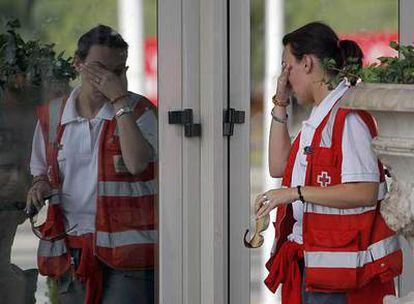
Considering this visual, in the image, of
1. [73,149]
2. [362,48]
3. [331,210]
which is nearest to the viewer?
[331,210]

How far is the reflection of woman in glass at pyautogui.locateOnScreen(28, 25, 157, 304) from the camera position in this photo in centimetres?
550

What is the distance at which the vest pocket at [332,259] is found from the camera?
4.79 m

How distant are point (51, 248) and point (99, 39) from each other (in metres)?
0.89

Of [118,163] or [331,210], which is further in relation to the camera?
[118,163]

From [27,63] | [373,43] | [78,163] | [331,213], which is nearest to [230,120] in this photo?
[78,163]

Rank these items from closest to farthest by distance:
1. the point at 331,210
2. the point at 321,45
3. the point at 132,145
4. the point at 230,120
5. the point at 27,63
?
1. the point at 331,210
2. the point at 321,45
3. the point at 27,63
4. the point at 132,145
5. the point at 230,120

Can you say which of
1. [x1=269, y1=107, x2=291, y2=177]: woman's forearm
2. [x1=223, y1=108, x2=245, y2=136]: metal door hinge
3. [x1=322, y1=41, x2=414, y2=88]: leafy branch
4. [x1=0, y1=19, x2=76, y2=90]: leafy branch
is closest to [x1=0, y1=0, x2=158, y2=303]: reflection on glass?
[x1=0, y1=19, x2=76, y2=90]: leafy branch

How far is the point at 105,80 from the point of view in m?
5.55

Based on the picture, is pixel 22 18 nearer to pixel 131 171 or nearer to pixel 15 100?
pixel 15 100

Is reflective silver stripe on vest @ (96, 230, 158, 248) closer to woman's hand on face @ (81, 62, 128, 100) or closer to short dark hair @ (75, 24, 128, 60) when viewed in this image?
woman's hand on face @ (81, 62, 128, 100)

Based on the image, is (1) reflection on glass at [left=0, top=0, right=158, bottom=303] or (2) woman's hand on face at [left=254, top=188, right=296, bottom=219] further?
(1) reflection on glass at [left=0, top=0, right=158, bottom=303]

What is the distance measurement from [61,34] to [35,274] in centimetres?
100

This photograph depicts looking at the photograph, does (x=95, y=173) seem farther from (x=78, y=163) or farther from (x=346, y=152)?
(x=346, y=152)

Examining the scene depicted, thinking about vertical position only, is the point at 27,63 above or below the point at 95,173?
above
